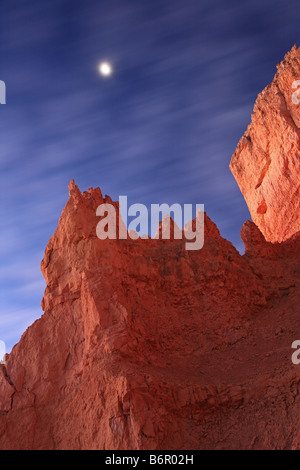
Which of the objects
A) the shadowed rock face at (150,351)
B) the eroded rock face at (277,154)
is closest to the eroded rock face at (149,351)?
the shadowed rock face at (150,351)

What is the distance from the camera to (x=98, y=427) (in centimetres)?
1559

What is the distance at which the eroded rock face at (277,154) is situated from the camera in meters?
30.7

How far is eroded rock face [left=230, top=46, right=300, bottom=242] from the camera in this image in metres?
30.7

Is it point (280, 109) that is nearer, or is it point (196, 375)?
point (196, 375)

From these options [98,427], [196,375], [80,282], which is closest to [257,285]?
[196,375]

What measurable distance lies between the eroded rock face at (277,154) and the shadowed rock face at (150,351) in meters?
9.13

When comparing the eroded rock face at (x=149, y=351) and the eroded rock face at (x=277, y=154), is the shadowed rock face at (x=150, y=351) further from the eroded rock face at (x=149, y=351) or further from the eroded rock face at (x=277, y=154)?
the eroded rock face at (x=277, y=154)

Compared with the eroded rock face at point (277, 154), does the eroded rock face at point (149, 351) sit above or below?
below

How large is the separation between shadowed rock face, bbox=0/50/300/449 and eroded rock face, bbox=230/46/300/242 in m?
9.13

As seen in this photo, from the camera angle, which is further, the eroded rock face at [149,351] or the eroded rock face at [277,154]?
the eroded rock face at [277,154]

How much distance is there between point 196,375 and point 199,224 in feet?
27.7

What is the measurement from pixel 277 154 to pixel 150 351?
19183 mm

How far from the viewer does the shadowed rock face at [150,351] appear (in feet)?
51.3
